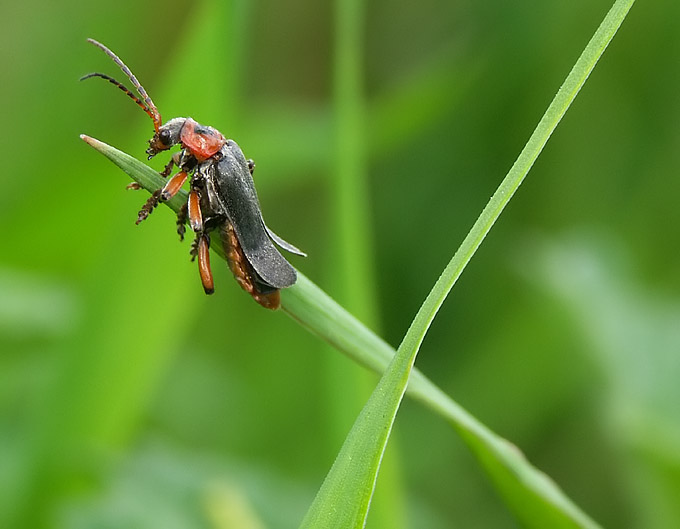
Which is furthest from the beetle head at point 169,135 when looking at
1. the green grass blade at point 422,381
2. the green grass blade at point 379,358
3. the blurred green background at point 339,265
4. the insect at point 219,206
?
the green grass blade at point 379,358

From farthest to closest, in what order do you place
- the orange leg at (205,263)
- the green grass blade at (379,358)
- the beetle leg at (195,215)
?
the orange leg at (205,263) → the beetle leg at (195,215) → the green grass blade at (379,358)

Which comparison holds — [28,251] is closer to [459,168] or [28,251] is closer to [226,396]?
[226,396]

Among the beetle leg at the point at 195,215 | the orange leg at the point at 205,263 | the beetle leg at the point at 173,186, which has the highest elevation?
the beetle leg at the point at 173,186

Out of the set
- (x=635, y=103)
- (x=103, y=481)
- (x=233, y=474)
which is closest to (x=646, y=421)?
(x=233, y=474)

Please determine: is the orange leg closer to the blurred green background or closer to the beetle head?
the beetle head

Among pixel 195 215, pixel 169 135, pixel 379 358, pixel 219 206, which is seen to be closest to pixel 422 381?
pixel 379 358

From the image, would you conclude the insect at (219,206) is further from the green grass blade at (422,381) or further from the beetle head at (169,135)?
the green grass blade at (422,381)

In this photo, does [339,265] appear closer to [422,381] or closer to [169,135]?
[169,135]

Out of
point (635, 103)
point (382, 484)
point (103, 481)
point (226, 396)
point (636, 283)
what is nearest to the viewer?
point (382, 484)
